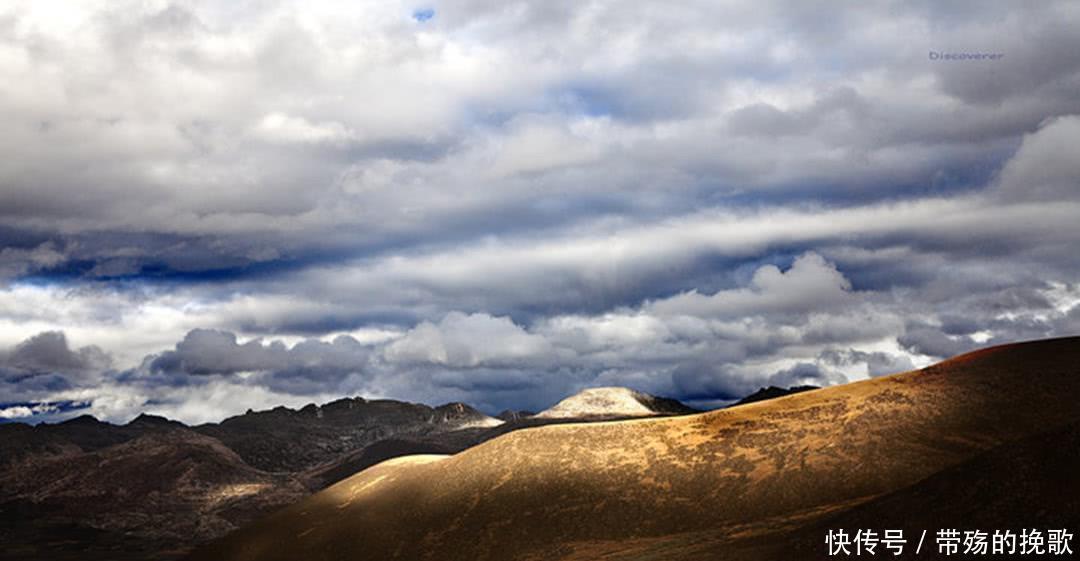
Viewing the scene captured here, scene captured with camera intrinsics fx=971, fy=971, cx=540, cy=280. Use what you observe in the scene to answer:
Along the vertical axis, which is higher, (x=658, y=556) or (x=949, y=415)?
(x=949, y=415)

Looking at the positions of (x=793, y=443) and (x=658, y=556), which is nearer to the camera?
(x=658, y=556)

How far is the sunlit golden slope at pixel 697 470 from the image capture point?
258ft

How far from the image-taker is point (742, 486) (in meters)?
80.9

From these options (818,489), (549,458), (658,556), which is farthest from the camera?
(549,458)

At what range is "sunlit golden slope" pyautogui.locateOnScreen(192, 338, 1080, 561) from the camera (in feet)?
258

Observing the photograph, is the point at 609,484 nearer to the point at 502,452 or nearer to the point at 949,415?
the point at 502,452

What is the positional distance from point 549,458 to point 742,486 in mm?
20846

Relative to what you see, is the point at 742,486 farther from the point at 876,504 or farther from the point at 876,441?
the point at 876,504

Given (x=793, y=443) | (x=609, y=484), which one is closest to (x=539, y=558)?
(x=609, y=484)

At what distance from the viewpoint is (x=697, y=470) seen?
281 ft

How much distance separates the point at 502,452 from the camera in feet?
322

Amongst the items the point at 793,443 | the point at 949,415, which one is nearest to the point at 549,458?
the point at 793,443

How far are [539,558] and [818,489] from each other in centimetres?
2315

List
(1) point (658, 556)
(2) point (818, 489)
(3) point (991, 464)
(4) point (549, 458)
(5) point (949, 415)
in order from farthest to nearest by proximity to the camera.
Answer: (4) point (549, 458), (5) point (949, 415), (2) point (818, 489), (1) point (658, 556), (3) point (991, 464)
